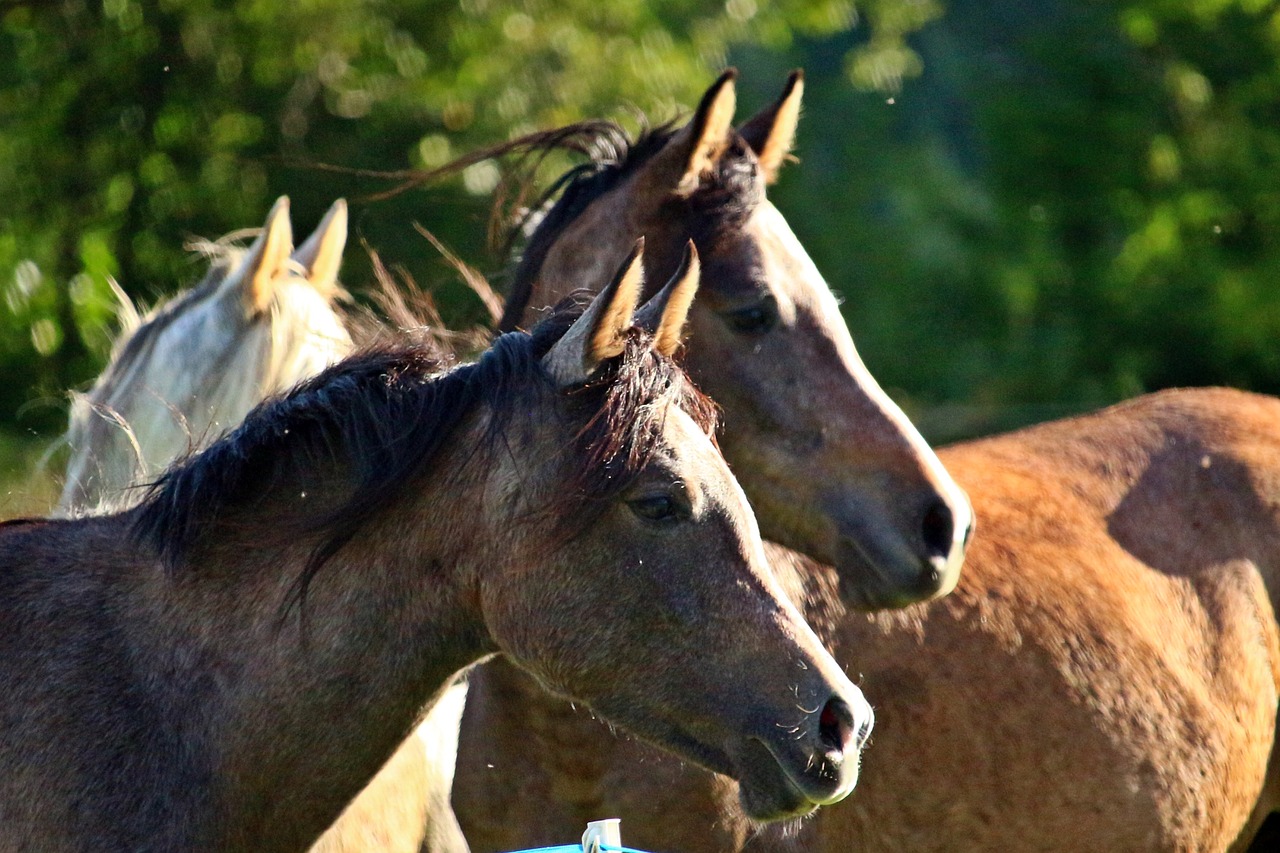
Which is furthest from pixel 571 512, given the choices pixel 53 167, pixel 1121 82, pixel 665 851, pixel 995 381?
pixel 1121 82

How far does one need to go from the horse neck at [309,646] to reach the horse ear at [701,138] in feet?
4.17

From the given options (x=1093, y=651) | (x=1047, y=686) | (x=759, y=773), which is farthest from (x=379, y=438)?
(x=1093, y=651)

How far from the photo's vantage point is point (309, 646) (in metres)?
2.21

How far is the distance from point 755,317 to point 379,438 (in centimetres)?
114

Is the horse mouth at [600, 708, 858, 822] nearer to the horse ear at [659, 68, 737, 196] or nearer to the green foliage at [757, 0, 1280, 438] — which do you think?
the horse ear at [659, 68, 737, 196]

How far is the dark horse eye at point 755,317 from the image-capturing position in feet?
10.3

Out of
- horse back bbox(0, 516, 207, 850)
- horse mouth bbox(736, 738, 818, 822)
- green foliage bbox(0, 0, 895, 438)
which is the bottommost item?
green foliage bbox(0, 0, 895, 438)

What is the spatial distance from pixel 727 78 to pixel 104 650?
1.82 m

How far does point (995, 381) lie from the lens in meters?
12.8

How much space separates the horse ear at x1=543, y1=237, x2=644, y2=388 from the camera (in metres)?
2.17

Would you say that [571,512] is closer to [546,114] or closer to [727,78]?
[727,78]

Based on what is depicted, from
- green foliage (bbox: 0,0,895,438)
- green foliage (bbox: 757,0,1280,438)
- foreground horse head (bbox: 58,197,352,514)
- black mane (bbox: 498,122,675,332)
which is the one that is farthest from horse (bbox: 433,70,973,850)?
green foliage (bbox: 757,0,1280,438)

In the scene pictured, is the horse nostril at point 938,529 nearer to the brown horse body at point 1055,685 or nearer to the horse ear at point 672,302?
the brown horse body at point 1055,685

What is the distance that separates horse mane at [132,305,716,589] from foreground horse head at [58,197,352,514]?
93 centimetres
